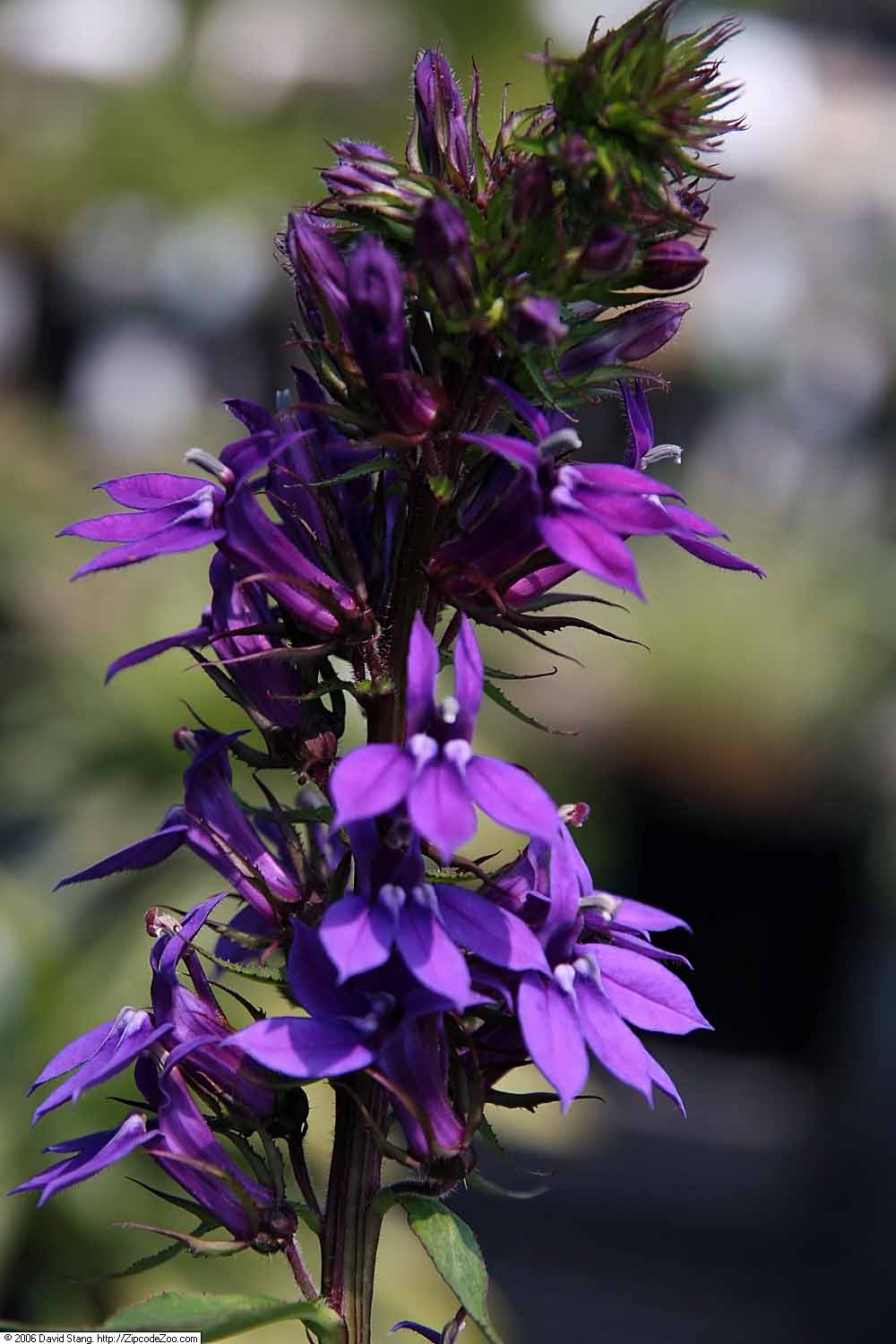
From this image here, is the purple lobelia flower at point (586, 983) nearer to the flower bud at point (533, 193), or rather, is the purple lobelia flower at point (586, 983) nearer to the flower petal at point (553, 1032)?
the flower petal at point (553, 1032)

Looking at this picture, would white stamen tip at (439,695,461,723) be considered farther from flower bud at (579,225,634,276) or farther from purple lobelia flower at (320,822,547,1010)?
flower bud at (579,225,634,276)

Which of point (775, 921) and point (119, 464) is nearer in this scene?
point (775, 921)

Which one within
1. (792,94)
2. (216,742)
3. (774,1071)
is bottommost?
(774,1071)

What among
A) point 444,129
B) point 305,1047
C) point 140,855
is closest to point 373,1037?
point 305,1047

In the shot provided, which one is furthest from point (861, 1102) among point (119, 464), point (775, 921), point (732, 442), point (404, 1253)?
point (732, 442)

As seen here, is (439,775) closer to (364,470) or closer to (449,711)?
(449,711)

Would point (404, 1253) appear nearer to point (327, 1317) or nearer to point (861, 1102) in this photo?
point (861, 1102)

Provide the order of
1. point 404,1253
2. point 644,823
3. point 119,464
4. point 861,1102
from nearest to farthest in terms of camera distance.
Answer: point 404,1253, point 861,1102, point 644,823, point 119,464
